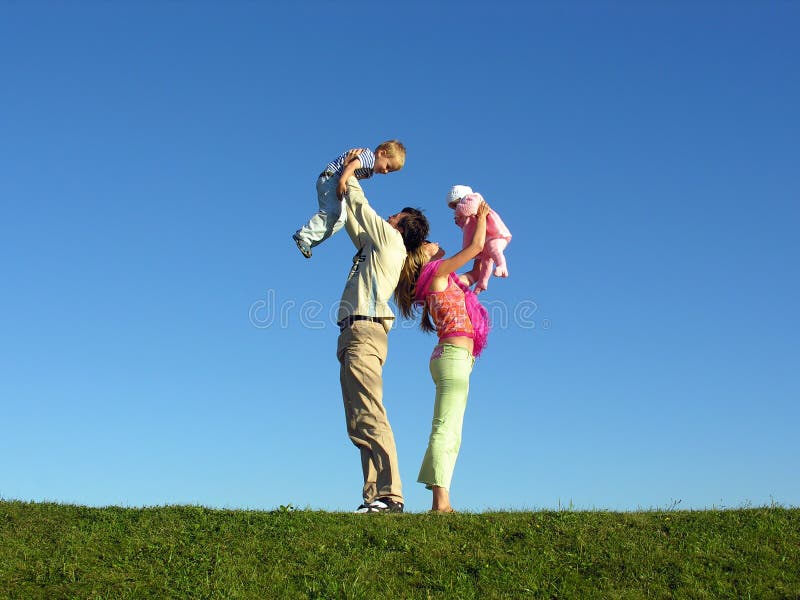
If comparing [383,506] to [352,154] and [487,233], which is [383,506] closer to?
[487,233]

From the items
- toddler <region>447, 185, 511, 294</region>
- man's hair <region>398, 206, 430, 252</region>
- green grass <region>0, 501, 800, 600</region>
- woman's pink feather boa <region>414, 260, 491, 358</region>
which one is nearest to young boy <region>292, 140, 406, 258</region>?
man's hair <region>398, 206, 430, 252</region>

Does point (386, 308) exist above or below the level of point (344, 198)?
below

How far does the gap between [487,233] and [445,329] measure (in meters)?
1.73

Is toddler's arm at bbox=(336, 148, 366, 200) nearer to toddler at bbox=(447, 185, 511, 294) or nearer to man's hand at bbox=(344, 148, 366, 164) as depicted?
man's hand at bbox=(344, 148, 366, 164)

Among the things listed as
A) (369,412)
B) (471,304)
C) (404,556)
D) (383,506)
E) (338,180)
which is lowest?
(404,556)

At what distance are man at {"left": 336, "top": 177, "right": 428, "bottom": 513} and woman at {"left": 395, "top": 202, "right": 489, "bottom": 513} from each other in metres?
0.45

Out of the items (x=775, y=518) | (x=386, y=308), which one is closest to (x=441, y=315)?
(x=386, y=308)

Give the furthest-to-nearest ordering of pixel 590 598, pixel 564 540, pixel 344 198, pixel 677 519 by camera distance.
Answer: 1. pixel 344 198
2. pixel 677 519
3. pixel 564 540
4. pixel 590 598

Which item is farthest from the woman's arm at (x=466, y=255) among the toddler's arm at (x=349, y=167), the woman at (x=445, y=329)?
the toddler's arm at (x=349, y=167)

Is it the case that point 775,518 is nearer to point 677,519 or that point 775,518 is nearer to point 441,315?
point 677,519

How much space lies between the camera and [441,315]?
11508 millimetres

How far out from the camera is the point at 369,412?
11.0 m

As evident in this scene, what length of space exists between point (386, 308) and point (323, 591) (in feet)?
12.4

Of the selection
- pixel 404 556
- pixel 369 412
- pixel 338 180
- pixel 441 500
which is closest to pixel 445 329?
pixel 369 412
